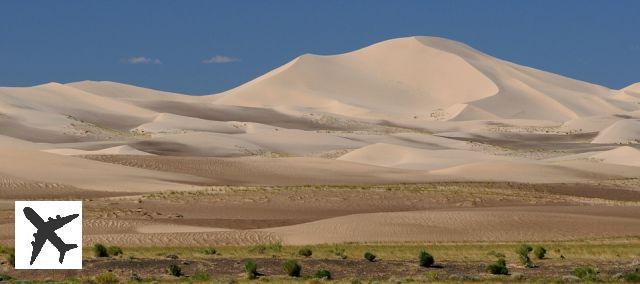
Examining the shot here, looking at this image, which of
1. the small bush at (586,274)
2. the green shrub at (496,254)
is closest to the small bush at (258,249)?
the green shrub at (496,254)

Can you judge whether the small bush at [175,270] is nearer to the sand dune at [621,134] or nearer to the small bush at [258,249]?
the small bush at [258,249]

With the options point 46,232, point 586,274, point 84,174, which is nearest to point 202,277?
point 586,274

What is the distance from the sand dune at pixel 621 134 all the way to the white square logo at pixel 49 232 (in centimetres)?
11172

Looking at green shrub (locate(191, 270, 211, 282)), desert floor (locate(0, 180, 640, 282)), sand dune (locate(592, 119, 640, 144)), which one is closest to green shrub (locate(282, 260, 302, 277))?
desert floor (locate(0, 180, 640, 282))

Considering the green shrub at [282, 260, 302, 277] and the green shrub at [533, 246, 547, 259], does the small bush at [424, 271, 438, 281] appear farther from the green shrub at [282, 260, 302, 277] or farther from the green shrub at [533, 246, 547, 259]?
the green shrub at [533, 246, 547, 259]

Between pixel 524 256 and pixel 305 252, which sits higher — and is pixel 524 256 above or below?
below

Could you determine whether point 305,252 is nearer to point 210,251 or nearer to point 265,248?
point 210,251

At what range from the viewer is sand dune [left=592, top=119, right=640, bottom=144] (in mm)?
126438

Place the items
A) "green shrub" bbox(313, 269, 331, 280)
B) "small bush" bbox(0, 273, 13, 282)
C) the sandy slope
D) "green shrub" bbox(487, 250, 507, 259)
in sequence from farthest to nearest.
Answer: the sandy slope
"green shrub" bbox(487, 250, 507, 259)
"green shrub" bbox(313, 269, 331, 280)
"small bush" bbox(0, 273, 13, 282)

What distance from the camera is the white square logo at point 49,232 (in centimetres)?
1683

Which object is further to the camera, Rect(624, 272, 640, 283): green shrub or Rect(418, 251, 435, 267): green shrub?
Rect(418, 251, 435, 267): green shrub

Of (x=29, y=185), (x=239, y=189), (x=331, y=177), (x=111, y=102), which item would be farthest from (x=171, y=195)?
(x=111, y=102)

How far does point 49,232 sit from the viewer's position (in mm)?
16953

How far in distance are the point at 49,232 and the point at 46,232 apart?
46 mm
